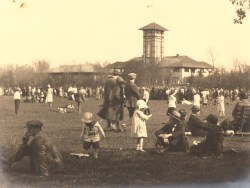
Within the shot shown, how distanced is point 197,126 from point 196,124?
10 cm

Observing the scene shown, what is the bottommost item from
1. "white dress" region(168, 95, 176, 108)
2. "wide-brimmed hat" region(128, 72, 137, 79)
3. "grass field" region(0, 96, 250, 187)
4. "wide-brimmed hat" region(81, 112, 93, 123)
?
"grass field" region(0, 96, 250, 187)

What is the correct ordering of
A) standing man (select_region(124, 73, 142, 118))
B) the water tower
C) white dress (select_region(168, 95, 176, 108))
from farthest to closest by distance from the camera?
1. white dress (select_region(168, 95, 176, 108))
2. standing man (select_region(124, 73, 142, 118))
3. the water tower

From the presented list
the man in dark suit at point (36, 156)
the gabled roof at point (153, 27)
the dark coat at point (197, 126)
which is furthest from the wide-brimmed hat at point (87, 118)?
the dark coat at point (197, 126)

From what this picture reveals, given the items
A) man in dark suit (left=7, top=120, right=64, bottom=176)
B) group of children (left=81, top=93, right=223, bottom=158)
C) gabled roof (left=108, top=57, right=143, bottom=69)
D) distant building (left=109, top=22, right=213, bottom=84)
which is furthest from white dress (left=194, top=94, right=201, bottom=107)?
man in dark suit (left=7, top=120, right=64, bottom=176)

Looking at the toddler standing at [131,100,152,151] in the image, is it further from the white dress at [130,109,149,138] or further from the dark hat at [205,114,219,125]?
the dark hat at [205,114,219,125]

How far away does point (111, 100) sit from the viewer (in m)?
6.95

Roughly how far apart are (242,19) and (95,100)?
6.95 ft

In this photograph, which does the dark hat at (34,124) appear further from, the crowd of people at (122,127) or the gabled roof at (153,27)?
the gabled roof at (153,27)

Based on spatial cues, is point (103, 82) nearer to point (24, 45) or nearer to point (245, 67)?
point (24, 45)

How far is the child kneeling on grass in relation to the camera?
6.21 m

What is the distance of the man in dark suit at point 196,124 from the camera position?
267 inches

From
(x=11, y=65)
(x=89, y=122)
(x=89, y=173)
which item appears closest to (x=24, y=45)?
(x=11, y=65)

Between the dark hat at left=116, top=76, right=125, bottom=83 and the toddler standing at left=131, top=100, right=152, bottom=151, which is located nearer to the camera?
the toddler standing at left=131, top=100, right=152, bottom=151

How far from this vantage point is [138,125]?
659cm
